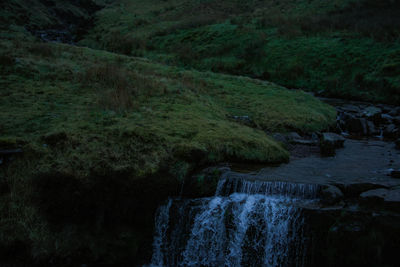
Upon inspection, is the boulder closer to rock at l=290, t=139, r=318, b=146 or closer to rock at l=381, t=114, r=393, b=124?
rock at l=381, t=114, r=393, b=124

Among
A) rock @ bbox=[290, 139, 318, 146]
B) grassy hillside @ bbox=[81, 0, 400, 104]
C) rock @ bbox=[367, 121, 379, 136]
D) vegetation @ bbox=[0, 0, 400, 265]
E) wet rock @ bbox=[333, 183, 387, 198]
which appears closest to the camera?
vegetation @ bbox=[0, 0, 400, 265]

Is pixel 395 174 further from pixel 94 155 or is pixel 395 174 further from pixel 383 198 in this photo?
pixel 94 155

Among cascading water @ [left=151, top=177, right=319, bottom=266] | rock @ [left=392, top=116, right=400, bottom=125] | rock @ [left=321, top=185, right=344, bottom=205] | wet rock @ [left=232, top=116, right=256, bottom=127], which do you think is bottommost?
cascading water @ [left=151, top=177, right=319, bottom=266]

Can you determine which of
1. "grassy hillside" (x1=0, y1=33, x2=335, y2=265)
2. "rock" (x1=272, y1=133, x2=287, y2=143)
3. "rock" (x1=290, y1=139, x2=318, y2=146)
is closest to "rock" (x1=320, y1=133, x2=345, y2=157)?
"rock" (x1=290, y1=139, x2=318, y2=146)

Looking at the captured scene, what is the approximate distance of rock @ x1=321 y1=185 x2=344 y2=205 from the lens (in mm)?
7371

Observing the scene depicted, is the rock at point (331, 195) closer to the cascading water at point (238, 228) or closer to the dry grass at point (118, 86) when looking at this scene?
the cascading water at point (238, 228)

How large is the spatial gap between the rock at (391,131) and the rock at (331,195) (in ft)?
28.8

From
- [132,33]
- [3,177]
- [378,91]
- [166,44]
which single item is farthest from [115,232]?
[132,33]

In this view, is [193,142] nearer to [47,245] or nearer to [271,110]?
[47,245]

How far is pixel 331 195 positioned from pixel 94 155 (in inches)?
240

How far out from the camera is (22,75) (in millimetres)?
12945

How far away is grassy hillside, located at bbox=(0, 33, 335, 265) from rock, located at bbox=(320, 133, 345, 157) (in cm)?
203

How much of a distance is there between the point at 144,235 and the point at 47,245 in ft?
7.27

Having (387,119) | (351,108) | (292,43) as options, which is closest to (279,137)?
(387,119)
